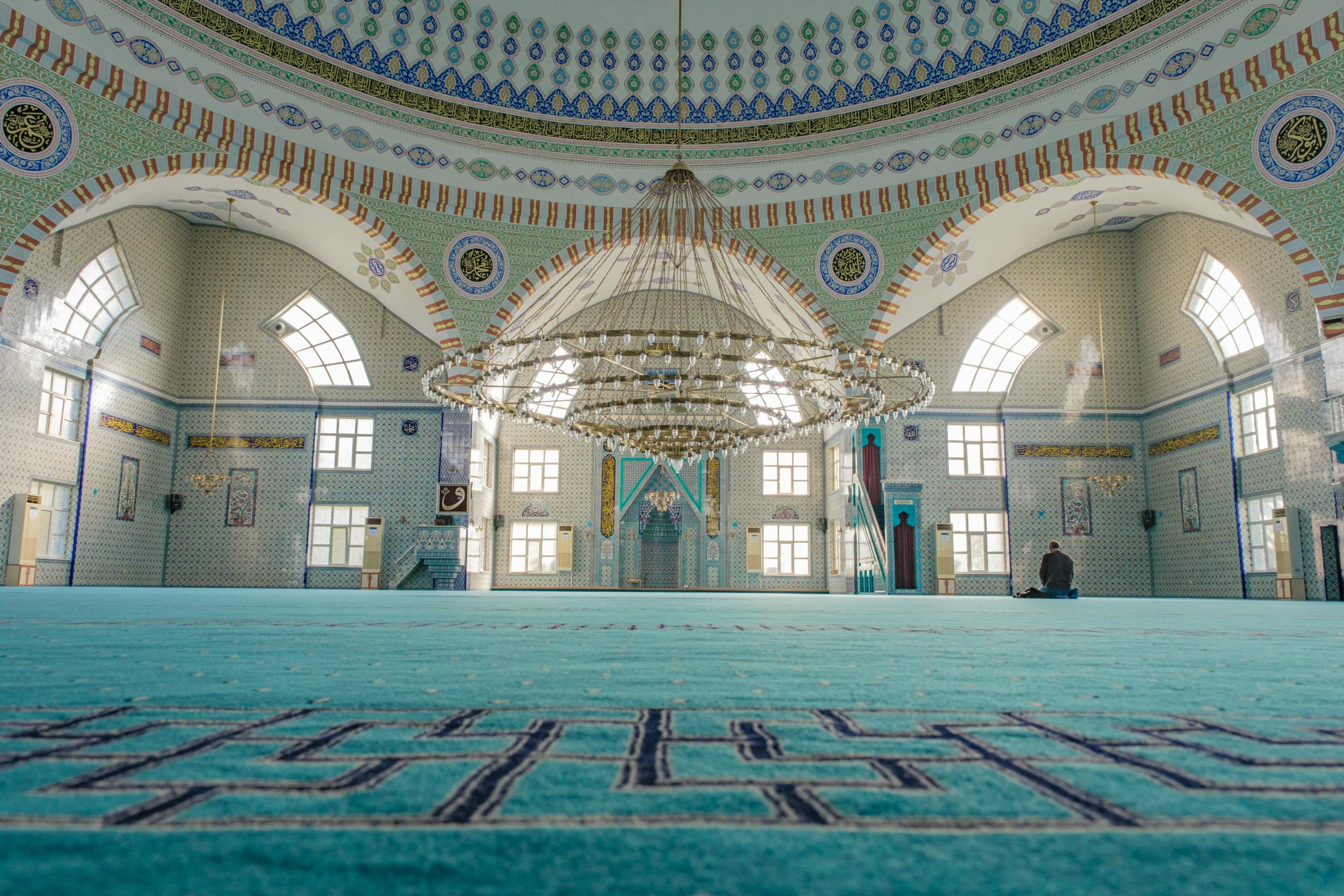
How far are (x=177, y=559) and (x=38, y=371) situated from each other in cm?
372

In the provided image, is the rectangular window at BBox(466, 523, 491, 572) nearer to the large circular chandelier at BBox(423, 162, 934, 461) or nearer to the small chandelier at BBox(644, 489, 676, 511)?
the large circular chandelier at BBox(423, 162, 934, 461)

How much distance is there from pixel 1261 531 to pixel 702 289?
835 cm

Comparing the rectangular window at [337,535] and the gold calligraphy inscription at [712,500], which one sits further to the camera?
the gold calligraphy inscription at [712,500]

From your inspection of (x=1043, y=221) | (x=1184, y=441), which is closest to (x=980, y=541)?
(x=1184, y=441)

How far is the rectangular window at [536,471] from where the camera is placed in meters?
16.1

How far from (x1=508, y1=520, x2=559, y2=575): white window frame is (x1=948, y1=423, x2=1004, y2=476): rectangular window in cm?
681

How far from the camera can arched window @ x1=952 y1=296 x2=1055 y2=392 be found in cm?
1458

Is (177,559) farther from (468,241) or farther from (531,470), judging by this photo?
(468,241)

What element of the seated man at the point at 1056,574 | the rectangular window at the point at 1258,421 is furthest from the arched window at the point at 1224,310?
the seated man at the point at 1056,574

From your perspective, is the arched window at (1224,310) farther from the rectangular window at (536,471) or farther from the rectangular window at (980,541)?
the rectangular window at (536,471)

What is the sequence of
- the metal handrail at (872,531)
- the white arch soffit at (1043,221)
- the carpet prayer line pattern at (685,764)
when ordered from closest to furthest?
1. the carpet prayer line pattern at (685,764)
2. the white arch soffit at (1043,221)
3. the metal handrail at (872,531)

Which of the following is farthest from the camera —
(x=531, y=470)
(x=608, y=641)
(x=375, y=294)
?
(x=531, y=470)

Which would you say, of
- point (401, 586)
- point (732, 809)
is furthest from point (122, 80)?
point (732, 809)

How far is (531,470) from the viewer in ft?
53.0
